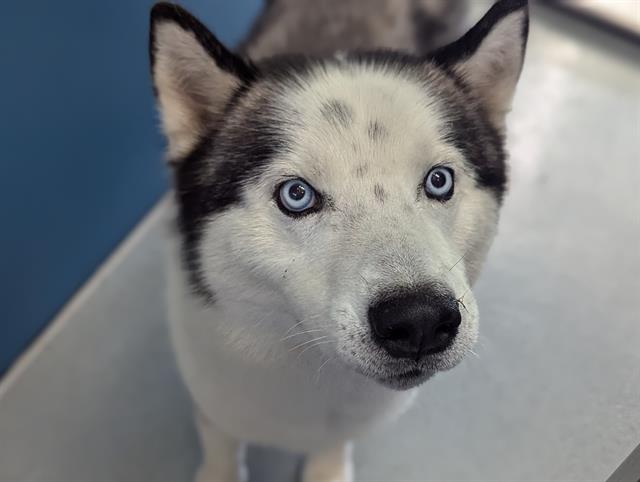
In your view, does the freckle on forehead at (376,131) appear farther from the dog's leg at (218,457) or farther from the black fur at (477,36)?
the dog's leg at (218,457)

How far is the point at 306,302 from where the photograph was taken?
1273mm

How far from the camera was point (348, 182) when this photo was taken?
4.16ft

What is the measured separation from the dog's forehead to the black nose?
0.78 feet

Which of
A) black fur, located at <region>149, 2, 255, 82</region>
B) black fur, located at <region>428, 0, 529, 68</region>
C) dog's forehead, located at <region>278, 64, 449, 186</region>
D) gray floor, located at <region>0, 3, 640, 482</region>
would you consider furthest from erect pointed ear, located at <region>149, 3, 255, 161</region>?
gray floor, located at <region>0, 3, 640, 482</region>

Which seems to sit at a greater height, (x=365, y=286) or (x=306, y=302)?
(x=365, y=286)

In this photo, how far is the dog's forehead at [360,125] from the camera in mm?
1273

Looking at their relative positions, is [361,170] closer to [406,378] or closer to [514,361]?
[406,378]

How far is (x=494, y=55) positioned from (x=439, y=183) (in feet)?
0.98

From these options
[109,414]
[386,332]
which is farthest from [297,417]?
[109,414]

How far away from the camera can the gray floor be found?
1.66 metres

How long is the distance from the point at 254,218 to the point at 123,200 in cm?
123

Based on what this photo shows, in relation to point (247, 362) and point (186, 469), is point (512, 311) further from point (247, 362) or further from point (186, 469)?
point (186, 469)

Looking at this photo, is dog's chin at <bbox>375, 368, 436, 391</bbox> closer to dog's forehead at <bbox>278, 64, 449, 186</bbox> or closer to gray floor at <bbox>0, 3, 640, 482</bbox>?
dog's forehead at <bbox>278, 64, 449, 186</bbox>

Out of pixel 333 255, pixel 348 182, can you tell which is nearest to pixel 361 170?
pixel 348 182
